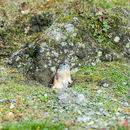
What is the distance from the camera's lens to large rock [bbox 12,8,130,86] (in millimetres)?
8422

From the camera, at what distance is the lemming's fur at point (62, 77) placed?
7.86m

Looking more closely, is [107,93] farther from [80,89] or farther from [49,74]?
[49,74]

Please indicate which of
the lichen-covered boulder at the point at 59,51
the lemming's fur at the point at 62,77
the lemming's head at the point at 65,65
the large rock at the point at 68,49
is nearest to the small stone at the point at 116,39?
the large rock at the point at 68,49

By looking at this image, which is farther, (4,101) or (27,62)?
(27,62)

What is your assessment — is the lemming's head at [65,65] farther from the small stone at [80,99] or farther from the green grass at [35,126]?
the green grass at [35,126]

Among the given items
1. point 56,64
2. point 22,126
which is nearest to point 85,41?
point 56,64

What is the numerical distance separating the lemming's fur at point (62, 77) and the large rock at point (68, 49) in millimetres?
301

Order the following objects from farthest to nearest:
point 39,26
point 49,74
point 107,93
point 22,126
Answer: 1. point 39,26
2. point 49,74
3. point 107,93
4. point 22,126

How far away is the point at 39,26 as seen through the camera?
1275cm

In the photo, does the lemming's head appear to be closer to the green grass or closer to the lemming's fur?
the lemming's fur

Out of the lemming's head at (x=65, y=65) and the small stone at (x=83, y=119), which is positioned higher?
the lemming's head at (x=65, y=65)

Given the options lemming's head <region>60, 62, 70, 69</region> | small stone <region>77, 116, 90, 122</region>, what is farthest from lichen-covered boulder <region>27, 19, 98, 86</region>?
small stone <region>77, 116, 90, 122</region>

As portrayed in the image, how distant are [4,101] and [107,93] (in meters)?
3.31

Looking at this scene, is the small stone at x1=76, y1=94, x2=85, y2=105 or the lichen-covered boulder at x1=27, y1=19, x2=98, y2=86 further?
the lichen-covered boulder at x1=27, y1=19, x2=98, y2=86
